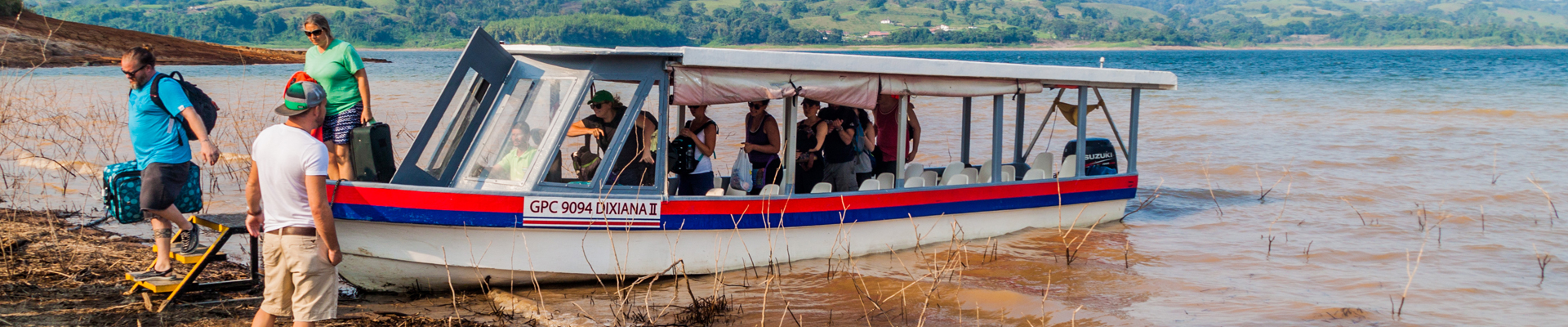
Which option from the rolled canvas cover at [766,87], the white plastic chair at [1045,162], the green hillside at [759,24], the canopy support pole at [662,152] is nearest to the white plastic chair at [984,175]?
the white plastic chair at [1045,162]

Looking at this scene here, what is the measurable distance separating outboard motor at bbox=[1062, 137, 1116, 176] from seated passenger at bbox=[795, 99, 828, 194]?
2821mm

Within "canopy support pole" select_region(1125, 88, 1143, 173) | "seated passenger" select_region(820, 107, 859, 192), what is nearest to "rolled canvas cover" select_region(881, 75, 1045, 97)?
"seated passenger" select_region(820, 107, 859, 192)

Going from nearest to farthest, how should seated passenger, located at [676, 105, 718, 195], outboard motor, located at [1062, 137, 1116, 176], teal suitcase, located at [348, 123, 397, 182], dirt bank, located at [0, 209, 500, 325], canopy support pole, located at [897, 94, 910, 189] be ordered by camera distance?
1. dirt bank, located at [0, 209, 500, 325]
2. teal suitcase, located at [348, 123, 397, 182]
3. seated passenger, located at [676, 105, 718, 195]
4. canopy support pole, located at [897, 94, 910, 189]
5. outboard motor, located at [1062, 137, 1116, 176]

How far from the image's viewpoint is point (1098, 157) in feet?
31.2

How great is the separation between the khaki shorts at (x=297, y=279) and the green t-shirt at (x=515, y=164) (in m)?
1.66

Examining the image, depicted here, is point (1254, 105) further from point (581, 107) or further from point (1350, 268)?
point (581, 107)

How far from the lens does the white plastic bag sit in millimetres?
7316

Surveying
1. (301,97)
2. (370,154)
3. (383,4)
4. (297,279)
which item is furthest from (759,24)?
(301,97)

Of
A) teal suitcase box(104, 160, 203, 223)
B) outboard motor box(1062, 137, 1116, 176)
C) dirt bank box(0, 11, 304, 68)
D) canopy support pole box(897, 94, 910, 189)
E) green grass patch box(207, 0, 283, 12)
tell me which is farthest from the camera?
green grass patch box(207, 0, 283, 12)

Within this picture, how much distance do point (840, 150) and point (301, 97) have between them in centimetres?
438

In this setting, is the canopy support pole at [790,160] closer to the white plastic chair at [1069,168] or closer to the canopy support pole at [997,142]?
the canopy support pole at [997,142]

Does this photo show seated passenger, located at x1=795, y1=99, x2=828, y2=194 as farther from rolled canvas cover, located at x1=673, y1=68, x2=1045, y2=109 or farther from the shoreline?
the shoreline

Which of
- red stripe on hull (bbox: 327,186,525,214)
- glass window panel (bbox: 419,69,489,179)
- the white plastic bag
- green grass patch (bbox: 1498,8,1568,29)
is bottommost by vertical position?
green grass patch (bbox: 1498,8,1568,29)

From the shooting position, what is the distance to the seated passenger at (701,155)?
7059mm
